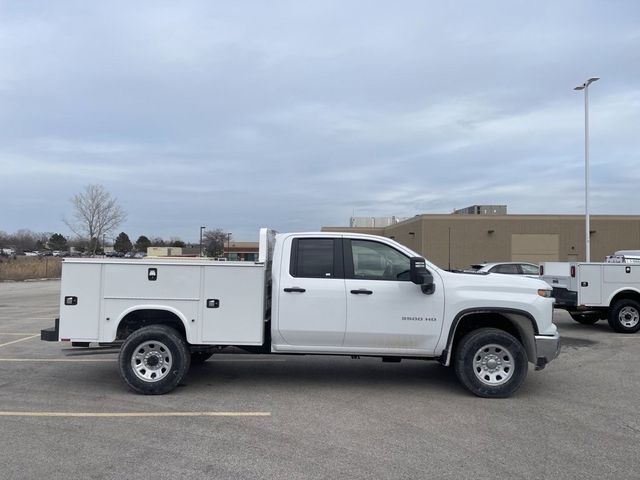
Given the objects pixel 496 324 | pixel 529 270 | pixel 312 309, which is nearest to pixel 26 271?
pixel 529 270

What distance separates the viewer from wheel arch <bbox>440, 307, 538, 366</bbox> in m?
6.84

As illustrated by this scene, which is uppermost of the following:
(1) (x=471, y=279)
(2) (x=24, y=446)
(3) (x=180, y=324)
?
(1) (x=471, y=279)

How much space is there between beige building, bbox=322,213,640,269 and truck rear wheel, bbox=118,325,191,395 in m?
43.3

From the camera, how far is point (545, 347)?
688 centimetres

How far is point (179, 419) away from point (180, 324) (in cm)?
153

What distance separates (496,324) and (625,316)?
289 inches

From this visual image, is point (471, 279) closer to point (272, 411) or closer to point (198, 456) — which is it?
point (272, 411)

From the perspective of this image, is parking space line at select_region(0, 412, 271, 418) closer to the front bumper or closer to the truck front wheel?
the truck front wheel

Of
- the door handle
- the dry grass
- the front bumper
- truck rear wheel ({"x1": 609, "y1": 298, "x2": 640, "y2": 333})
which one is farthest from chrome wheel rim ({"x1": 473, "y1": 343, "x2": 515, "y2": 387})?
the dry grass

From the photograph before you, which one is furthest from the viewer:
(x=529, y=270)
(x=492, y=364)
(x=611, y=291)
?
(x=529, y=270)

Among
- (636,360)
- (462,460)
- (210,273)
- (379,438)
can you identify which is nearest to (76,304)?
(210,273)

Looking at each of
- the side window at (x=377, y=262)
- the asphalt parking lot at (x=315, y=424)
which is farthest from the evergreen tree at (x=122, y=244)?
the side window at (x=377, y=262)

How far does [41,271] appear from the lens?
4472 cm

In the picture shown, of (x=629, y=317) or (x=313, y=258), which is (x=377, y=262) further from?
(x=629, y=317)
